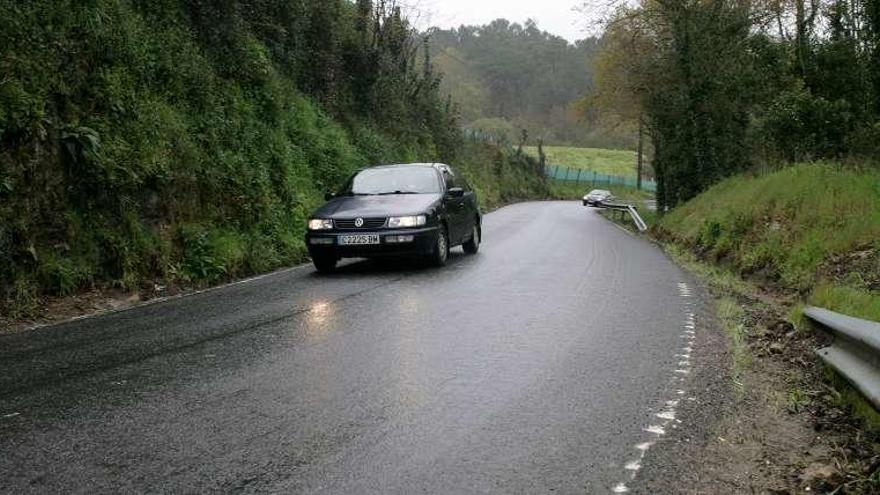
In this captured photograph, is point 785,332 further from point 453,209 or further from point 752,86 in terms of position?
point 752,86

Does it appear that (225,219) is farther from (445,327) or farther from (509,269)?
(445,327)

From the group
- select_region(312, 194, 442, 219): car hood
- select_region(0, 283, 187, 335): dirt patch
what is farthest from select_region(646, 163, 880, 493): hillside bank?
select_region(0, 283, 187, 335): dirt patch

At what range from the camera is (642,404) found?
15.6 ft

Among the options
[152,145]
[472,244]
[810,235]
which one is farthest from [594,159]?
[152,145]

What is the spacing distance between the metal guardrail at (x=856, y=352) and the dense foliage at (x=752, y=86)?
11815 mm

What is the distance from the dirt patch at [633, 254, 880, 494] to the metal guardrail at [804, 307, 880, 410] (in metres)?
0.24

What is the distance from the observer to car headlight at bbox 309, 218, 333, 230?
1125cm

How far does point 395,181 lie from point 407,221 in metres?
1.75

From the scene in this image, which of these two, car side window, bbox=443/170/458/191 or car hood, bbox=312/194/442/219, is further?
car side window, bbox=443/170/458/191

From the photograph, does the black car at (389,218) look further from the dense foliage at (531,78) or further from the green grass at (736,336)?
the dense foliage at (531,78)

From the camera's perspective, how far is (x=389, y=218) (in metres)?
11.2

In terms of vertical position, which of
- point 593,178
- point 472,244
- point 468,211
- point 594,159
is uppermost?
point 468,211

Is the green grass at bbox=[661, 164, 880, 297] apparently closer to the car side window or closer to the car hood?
the car side window

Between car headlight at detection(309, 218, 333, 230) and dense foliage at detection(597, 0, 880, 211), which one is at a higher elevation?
dense foliage at detection(597, 0, 880, 211)
